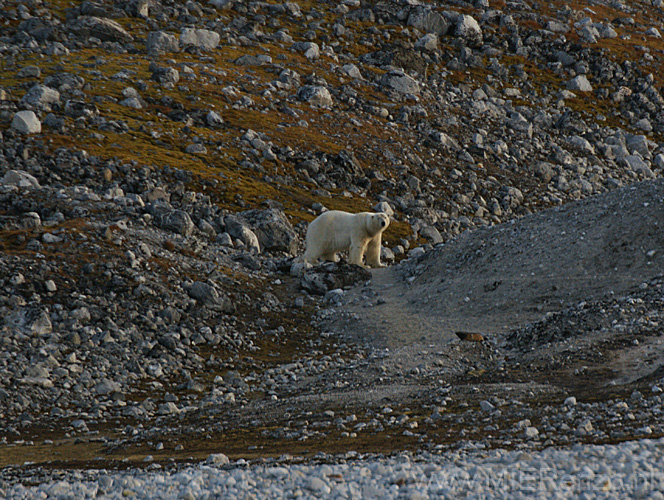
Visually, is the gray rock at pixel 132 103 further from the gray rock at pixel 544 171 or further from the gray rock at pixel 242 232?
the gray rock at pixel 544 171

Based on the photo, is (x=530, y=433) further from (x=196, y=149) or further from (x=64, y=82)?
(x=64, y=82)

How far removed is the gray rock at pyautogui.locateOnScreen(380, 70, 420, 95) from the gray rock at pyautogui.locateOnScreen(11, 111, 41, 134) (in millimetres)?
29881

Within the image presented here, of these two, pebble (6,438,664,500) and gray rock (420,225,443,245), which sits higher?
pebble (6,438,664,500)

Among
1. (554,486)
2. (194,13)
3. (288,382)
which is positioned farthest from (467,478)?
(194,13)

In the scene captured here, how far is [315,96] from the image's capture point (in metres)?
53.6

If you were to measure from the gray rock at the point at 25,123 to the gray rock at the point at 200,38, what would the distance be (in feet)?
75.1

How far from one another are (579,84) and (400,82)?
20.1 metres

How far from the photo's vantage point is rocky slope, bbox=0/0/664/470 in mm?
16891

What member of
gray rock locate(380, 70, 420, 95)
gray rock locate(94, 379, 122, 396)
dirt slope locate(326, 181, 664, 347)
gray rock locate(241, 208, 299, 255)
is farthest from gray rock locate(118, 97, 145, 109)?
gray rock locate(94, 379, 122, 396)

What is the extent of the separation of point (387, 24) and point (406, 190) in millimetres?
31974

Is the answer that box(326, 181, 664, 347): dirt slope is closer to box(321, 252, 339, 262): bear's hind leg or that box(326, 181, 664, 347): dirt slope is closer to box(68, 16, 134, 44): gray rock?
box(321, 252, 339, 262): bear's hind leg

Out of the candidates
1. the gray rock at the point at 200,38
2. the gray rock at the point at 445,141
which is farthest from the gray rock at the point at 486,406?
the gray rock at the point at 200,38

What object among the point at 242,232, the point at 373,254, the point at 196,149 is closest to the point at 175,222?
the point at 242,232

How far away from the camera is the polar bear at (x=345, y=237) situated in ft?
89.3
